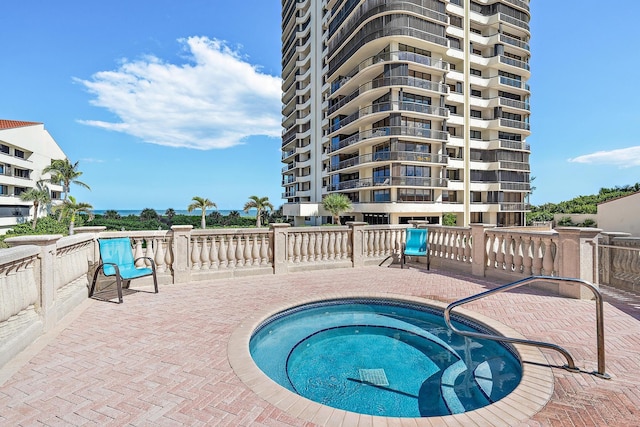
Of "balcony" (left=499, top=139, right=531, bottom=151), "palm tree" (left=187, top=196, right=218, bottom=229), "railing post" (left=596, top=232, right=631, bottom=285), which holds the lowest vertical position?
"railing post" (left=596, top=232, right=631, bottom=285)

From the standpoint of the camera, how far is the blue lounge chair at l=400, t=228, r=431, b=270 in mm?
8880

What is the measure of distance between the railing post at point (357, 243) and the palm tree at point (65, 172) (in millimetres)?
50410

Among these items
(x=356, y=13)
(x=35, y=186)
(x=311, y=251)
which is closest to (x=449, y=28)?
(x=356, y=13)

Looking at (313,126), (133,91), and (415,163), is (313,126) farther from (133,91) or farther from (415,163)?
(133,91)

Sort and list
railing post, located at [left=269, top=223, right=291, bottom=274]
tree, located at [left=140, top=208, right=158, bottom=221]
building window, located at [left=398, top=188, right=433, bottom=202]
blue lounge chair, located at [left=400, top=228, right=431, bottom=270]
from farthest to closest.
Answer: tree, located at [left=140, top=208, right=158, bottom=221] → building window, located at [left=398, top=188, right=433, bottom=202] → blue lounge chair, located at [left=400, top=228, right=431, bottom=270] → railing post, located at [left=269, top=223, right=291, bottom=274]

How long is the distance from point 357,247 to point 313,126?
38.6 m

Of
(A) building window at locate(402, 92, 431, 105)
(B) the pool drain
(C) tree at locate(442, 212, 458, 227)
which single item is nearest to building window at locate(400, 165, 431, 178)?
(C) tree at locate(442, 212, 458, 227)

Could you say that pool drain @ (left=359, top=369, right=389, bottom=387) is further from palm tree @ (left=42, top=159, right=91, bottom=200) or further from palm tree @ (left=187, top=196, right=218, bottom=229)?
palm tree @ (left=42, top=159, right=91, bottom=200)

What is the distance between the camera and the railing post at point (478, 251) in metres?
7.66

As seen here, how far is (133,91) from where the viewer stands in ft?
65.0

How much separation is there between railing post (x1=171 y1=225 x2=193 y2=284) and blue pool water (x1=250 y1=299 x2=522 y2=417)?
324cm

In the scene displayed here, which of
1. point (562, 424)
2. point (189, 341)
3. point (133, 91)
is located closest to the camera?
point (562, 424)

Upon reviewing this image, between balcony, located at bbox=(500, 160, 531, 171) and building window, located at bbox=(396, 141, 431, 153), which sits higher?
building window, located at bbox=(396, 141, 431, 153)

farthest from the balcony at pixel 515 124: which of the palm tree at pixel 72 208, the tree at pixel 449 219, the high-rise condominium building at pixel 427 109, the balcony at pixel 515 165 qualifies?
the palm tree at pixel 72 208
